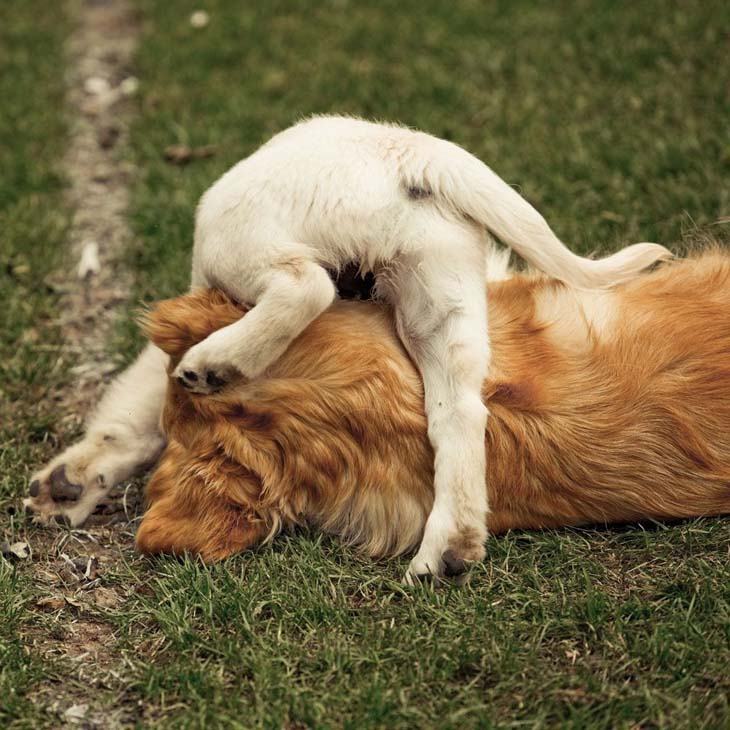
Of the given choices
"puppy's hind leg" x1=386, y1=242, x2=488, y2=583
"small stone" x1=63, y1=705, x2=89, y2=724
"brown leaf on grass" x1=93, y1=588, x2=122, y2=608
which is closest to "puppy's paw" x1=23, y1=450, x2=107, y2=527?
"brown leaf on grass" x1=93, y1=588, x2=122, y2=608

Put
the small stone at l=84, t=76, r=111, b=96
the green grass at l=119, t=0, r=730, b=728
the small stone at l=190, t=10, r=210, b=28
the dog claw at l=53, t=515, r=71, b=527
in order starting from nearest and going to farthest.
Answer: the green grass at l=119, t=0, r=730, b=728
the dog claw at l=53, t=515, r=71, b=527
the small stone at l=84, t=76, r=111, b=96
the small stone at l=190, t=10, r=210, b=28

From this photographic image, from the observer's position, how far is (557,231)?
4.49 meters

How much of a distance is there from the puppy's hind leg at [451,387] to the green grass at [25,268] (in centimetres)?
116

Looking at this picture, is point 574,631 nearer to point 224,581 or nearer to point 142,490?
point 224,581

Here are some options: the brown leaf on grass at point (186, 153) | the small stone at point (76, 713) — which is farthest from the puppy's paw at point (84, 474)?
the brown leaf on grass at point (186, 153)

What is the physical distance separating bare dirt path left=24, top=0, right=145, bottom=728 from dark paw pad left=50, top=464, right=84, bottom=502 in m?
0.11

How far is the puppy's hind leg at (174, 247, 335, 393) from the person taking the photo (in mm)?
2939

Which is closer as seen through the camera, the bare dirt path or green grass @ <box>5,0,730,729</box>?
green grass @ <box>5,0,730,729</box>

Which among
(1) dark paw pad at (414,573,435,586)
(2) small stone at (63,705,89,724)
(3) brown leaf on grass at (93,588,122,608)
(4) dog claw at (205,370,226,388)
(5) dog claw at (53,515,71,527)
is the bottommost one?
(3) brown leaf on grass at (93,588,122,608)

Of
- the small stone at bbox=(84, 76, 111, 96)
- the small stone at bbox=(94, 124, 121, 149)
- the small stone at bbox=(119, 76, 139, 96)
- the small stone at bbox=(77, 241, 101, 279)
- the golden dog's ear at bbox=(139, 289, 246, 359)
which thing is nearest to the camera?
the golden dog's ear at bbox=(139, 289, 246, 359)

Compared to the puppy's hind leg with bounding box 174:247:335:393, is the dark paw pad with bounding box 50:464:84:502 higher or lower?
lower

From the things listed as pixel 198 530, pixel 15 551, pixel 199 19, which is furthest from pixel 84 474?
pixel 199 19

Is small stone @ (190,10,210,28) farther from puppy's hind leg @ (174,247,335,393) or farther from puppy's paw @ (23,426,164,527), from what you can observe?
puppy's hind leg @ (174,247,335,393)

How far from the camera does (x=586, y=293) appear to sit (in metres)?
3.29
